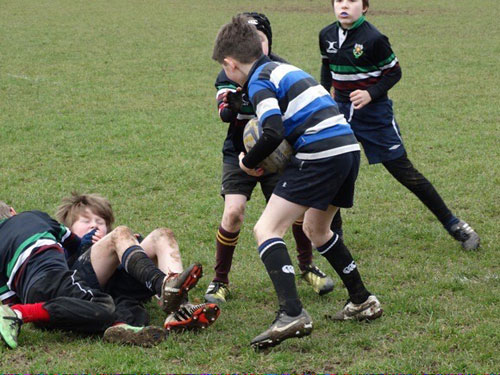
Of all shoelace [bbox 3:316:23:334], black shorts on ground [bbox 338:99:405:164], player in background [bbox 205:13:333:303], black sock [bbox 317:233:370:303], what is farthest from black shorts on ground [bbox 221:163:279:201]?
shoelace [bbox 3:316:23:334]

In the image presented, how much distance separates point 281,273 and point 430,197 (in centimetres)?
232

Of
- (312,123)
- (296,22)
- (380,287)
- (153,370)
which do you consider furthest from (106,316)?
(296,22)

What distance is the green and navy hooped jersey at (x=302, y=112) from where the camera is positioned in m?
4.13

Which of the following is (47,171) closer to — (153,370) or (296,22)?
(153,370)

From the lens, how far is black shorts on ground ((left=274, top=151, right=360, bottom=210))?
4141mm

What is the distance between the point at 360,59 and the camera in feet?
19.0

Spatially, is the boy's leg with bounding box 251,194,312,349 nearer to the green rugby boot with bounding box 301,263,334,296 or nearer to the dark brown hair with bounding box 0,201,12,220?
the green rugby boot with bounding box 301,263,334,296

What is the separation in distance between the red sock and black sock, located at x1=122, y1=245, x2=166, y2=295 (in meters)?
0.56

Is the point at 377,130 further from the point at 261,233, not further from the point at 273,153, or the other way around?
the point at 261,233

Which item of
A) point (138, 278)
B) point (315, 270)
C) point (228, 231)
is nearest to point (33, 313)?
point (138, 278)

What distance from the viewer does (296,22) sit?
72.4 feet

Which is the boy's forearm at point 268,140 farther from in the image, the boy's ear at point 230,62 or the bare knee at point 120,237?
the bare knee at point 120,237

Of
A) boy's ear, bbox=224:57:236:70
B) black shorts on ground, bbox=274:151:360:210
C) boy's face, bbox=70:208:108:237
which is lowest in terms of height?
boy's face, bbox=70:208:108:237

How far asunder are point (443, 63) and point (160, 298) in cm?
1244
